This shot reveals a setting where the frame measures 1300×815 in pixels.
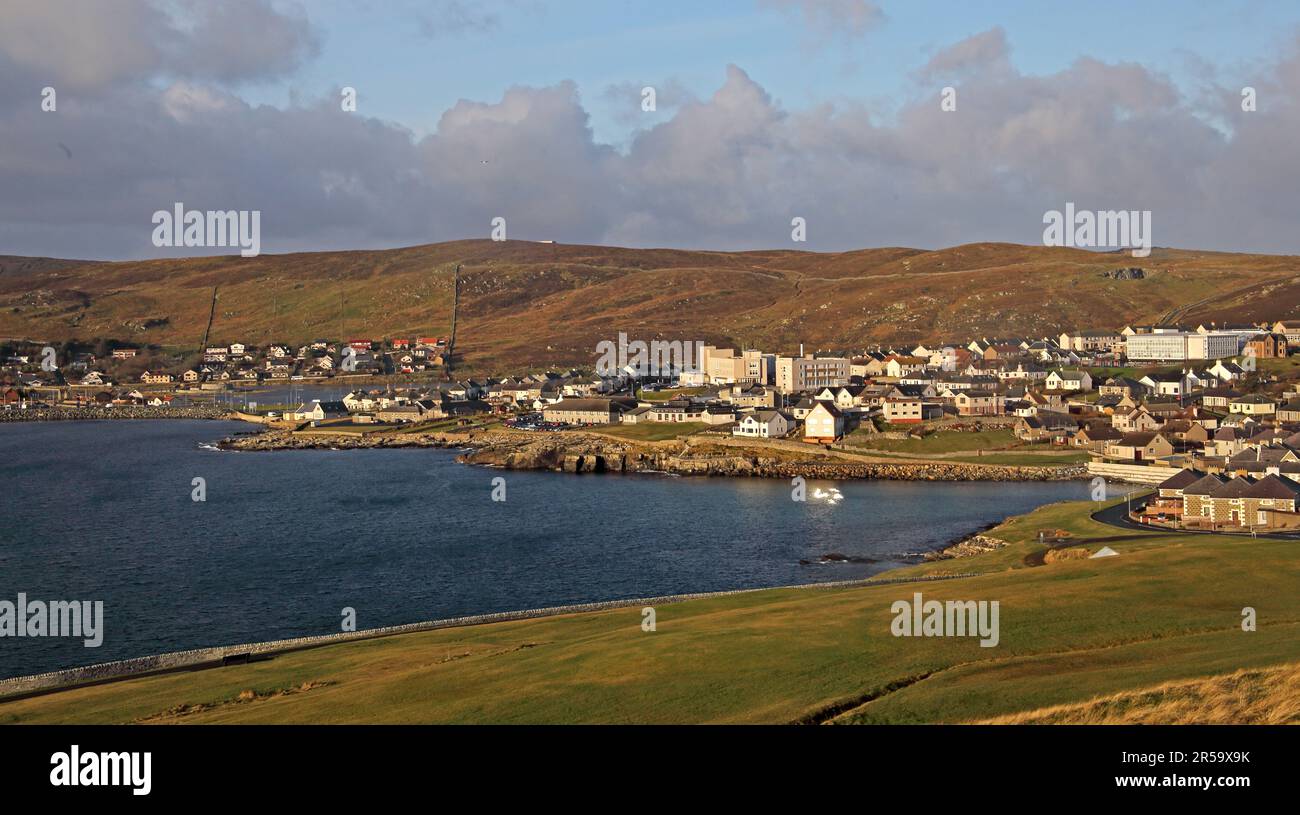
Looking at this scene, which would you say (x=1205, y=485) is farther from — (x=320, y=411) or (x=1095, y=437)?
(x=320, y=411)

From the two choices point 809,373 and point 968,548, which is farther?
point 809,373

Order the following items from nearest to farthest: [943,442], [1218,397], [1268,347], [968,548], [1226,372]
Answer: [968,548], [943,442], [1218,397], [1226,372], [1268,347]

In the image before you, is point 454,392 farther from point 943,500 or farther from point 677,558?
point 677,558

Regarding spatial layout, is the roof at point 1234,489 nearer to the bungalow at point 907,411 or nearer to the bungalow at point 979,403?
the bungalow at point 907,411

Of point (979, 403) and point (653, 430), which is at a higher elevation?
point (979, 403)

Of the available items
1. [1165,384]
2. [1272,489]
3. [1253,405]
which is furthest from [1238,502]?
[1165,384]
